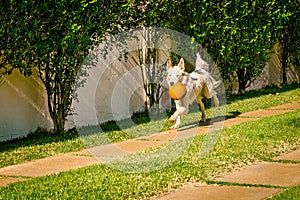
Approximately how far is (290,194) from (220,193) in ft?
1.97

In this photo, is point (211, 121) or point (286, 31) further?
point (286, 31)

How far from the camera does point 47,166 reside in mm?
7102

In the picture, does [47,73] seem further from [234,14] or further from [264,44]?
[264,44]

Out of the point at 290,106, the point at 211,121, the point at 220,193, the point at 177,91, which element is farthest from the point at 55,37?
the point at 290,106

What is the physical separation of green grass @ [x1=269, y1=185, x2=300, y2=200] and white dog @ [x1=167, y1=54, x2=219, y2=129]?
12.7 feet

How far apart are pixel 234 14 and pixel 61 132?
535 centimetres

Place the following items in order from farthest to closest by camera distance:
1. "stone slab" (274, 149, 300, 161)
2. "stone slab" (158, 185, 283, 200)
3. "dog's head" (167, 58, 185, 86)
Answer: "dog's head" (167, 58, 185, 86) < "stone slab" (274, 149, 300, 161) < "stone slab" (158, 185, 283, 200)

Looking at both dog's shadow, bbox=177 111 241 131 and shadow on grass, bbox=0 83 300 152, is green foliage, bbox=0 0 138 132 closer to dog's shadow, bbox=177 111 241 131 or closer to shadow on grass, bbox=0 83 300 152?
shadow on grass, bbox=0 83 300 152

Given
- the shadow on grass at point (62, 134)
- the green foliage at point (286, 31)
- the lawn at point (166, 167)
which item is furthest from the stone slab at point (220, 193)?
the green foliage at point (286, 31)

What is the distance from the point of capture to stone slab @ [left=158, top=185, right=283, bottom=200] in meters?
5.33

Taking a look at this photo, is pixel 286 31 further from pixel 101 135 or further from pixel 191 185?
pixel 191 185

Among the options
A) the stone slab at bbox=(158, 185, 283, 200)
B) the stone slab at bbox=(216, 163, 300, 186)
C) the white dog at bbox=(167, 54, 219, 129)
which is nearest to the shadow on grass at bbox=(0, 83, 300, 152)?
the white dog at bbox=(167, 54, 219, 129)

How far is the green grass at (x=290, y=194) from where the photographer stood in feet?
17.1

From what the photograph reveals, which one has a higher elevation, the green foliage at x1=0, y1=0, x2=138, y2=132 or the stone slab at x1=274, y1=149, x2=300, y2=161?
the green foliage at x1=0, y1=0, x2=138, y2=132
